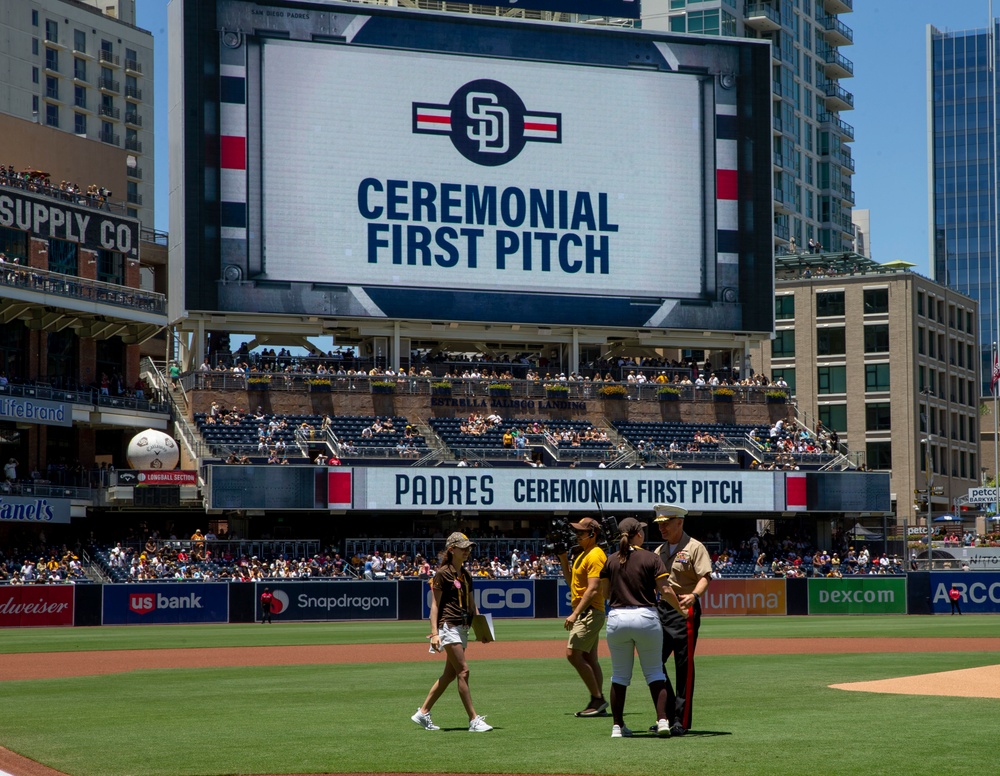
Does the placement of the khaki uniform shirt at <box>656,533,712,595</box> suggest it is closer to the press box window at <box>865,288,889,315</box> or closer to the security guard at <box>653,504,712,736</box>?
the security guard at <box>653,504,712,736</box>

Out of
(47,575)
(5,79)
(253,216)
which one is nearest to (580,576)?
(47,575)

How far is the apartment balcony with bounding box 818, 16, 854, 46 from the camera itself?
116 m

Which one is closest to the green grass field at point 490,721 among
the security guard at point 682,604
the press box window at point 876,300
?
the security guard at point 682,604

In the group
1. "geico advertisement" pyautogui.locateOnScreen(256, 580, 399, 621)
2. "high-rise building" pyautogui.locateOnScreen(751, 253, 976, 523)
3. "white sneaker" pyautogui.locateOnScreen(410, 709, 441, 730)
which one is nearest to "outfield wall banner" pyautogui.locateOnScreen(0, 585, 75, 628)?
"geico advertisement" pyautogui.locateOnScreen(256, 580, 399, 621)

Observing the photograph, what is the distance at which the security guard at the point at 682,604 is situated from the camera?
1338cm

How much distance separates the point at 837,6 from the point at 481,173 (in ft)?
213

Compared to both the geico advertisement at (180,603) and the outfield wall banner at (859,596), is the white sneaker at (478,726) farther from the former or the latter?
the outfield wall banner at (859,596)

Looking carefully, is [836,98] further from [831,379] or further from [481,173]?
[481,173]

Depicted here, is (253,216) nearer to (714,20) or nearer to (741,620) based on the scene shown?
(741,620)

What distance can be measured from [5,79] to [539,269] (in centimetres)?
4600

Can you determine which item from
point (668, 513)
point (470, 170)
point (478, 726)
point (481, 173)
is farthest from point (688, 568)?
point (481, 173)

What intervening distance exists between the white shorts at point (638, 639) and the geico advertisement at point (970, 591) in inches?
1471

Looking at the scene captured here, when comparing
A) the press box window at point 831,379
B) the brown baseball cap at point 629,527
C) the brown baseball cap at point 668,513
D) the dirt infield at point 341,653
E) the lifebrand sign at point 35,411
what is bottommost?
the dirt infield at point 341,653

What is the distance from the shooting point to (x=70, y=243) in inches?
2319
